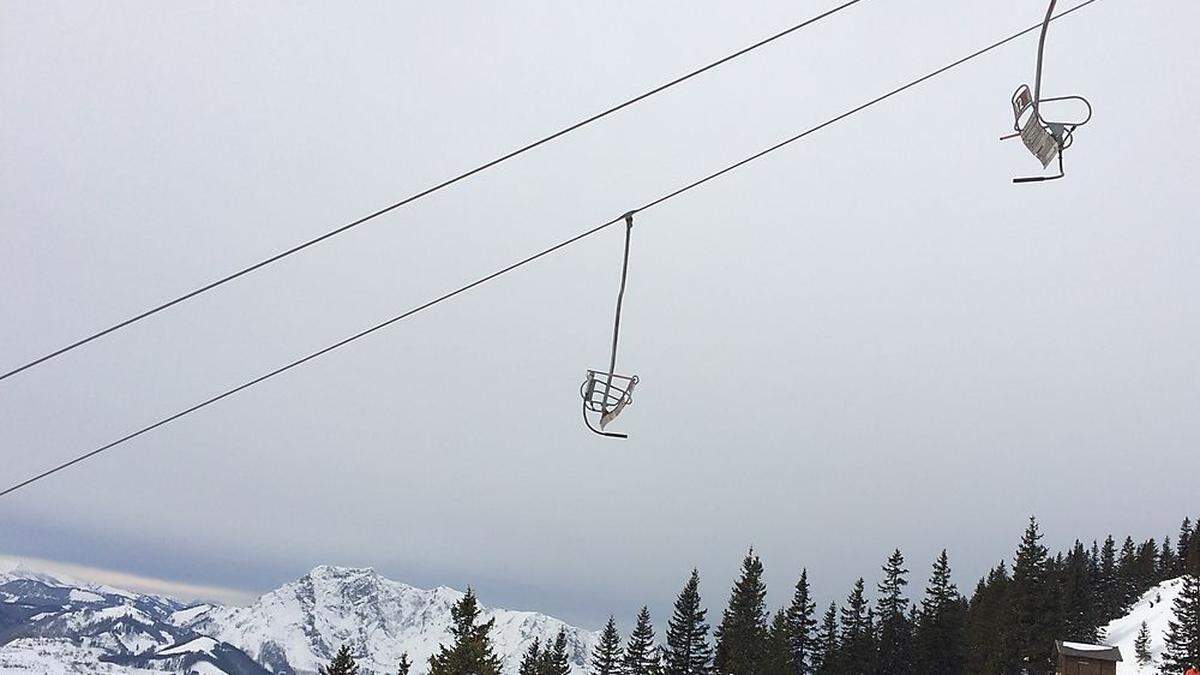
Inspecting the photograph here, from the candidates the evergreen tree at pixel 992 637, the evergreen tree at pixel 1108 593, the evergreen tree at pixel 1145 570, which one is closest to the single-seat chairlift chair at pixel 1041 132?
the evergreen tree at pixel 992 637

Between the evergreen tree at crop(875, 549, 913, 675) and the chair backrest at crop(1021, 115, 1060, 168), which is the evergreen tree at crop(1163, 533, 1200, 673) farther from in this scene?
the chair backrest at crop(1021, 115, 1060, 168)

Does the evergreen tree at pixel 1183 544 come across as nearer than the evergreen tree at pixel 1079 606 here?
No

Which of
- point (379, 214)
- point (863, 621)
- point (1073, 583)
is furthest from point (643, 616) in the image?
point (379, 214)

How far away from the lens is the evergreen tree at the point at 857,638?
7075 cm

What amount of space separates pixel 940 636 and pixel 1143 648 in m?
21.0

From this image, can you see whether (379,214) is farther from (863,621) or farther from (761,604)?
(863,621)

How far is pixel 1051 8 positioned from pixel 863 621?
75.5 metres

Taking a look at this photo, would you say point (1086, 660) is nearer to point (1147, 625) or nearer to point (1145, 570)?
point (1147, 625)

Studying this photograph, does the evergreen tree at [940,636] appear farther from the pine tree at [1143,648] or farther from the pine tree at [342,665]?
the pine tree at [342,665]

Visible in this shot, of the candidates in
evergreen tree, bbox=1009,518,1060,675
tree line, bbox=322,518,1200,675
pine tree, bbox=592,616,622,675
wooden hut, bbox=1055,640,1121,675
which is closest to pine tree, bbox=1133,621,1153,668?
tree line, bbox=322,518,1200,675

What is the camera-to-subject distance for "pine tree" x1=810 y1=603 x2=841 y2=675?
71188mm

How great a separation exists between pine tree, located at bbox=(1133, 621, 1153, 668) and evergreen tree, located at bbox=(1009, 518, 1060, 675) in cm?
1899

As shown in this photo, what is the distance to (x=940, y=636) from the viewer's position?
7069 centimetres

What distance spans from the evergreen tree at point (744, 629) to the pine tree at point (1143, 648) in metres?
35.5
